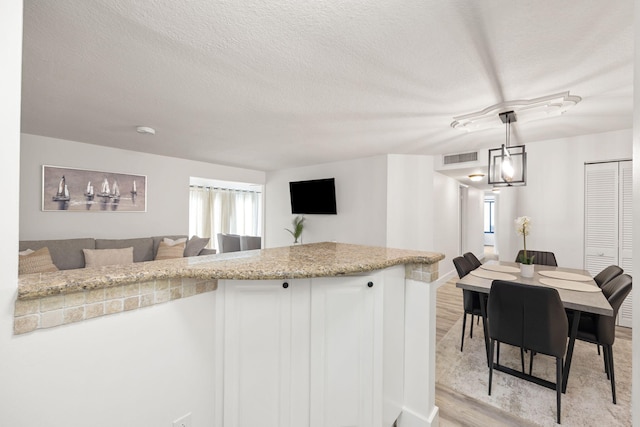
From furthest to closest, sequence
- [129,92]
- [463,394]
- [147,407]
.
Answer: [129,92]
[463,394]
[147,407]

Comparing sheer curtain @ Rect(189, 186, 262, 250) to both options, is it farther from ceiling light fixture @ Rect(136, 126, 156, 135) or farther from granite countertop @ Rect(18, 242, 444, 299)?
granite countertop @ Rect(18, 242, 444, 299)

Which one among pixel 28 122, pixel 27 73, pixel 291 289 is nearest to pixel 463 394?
pixel 291 289

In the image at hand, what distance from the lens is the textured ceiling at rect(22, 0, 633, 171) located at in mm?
1366

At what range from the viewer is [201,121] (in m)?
2.99

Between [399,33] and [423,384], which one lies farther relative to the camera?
[423,384]

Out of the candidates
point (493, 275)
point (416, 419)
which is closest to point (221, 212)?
point (493, 275)

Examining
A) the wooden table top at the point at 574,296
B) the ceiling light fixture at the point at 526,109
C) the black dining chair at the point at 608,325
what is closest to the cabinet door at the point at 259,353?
the wooden table top at the point at 574,296

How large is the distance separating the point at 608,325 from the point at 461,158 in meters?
2.94

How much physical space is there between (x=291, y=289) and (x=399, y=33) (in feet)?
4.95

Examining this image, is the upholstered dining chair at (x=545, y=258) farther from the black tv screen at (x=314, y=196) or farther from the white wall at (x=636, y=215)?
the white wall at (x=636, y=215)

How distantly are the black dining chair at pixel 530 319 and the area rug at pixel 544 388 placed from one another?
194mm

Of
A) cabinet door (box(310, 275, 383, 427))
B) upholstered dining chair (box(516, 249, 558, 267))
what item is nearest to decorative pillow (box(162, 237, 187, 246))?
cabinet door (box(310, 275, 383, 427))

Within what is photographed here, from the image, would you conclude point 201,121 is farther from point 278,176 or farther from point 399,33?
point 278,176

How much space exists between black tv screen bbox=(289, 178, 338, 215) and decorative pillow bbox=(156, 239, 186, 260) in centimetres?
240
